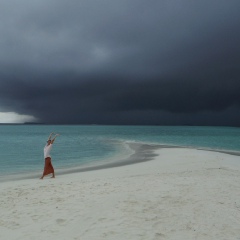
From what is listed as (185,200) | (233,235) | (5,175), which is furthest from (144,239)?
(5,175)

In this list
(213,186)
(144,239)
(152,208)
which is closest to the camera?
(144,239)

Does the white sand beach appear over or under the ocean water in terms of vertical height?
over

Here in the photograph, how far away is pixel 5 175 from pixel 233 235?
16437mm

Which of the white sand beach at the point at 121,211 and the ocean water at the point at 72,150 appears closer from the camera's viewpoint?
the white sand beach at the point at 121,211

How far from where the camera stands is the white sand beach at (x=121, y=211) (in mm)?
7320

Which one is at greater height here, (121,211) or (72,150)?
(121,211)

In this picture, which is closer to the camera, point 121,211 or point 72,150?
point 121,211

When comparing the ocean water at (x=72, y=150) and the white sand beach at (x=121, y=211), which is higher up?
the white sand beach at (x=121, y=211)

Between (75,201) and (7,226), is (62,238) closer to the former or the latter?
(7,226)

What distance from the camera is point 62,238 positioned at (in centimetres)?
698

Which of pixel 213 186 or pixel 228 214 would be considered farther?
pixel 213 186

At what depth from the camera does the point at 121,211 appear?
28.9 ft

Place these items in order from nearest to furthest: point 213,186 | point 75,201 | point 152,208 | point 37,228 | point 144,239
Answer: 1. point 144,239
2. point 37,228
3. point 152,208
4. point 75,201
5. point 213,186

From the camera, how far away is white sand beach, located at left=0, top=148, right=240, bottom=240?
732 centimetres
